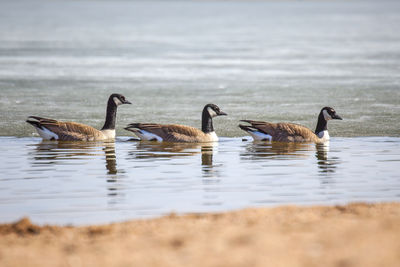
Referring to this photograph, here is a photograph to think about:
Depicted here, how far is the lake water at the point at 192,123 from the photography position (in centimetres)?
881

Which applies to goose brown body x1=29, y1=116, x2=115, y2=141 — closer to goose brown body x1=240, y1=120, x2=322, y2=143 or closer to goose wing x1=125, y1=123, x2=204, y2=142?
goose wing x1=125, y1=123, x2=204, y2=142

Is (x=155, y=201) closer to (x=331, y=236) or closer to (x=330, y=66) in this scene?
(x=331, y=236)

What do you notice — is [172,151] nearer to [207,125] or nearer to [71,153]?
[207,125]

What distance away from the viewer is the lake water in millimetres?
8812

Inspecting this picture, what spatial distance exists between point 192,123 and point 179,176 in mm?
5954

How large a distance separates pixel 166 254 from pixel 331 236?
1403 millimetres

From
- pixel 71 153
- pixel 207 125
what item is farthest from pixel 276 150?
pixel 71 153

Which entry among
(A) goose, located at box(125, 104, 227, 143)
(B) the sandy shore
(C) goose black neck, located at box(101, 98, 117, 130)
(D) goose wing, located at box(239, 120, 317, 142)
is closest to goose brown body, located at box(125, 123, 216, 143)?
(A) goose, located at box(125, 104, 227, 143)

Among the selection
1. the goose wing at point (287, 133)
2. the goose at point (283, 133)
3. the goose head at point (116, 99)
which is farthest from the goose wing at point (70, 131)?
the goose wing at point (287, 133)

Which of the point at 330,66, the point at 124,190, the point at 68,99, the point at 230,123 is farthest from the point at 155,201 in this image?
the point at 330,66

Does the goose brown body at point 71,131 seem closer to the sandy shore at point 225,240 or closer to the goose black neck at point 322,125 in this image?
the goose black neck at point 322,125

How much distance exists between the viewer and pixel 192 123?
16.1 metres

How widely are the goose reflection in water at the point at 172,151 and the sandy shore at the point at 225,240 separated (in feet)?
13.6

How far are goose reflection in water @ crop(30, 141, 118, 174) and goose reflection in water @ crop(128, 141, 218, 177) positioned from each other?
528mm
